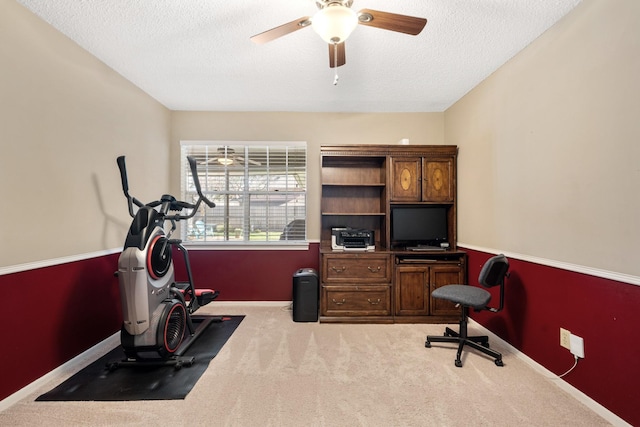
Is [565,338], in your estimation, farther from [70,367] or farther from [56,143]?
[56,143]

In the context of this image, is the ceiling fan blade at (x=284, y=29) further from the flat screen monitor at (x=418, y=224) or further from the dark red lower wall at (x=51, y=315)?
the flat screen monitor at (x=418, y=224)

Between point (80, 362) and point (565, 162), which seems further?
point (80, 362)

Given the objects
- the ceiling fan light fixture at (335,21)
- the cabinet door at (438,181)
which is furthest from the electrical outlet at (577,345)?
the ceiling fan light fixture at (335,21)

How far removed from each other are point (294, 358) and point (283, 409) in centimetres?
63

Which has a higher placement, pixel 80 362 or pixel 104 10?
pixel 104 10

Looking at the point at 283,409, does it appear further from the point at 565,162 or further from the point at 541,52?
the point at 541,52

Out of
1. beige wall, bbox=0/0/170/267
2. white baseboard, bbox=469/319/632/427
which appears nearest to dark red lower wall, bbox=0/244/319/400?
beige wall, bbox=0/0/170/267

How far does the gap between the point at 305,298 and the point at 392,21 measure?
2.76m

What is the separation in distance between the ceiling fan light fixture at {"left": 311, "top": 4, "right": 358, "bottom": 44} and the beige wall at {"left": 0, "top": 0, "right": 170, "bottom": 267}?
210cm

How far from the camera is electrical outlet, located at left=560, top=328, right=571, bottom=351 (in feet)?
6.50

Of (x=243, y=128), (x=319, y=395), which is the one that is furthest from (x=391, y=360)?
(x=243, y=128)

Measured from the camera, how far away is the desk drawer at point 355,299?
10.6 feet

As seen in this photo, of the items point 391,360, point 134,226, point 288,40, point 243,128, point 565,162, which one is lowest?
point 391,360

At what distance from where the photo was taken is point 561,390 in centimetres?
Answer: 200
